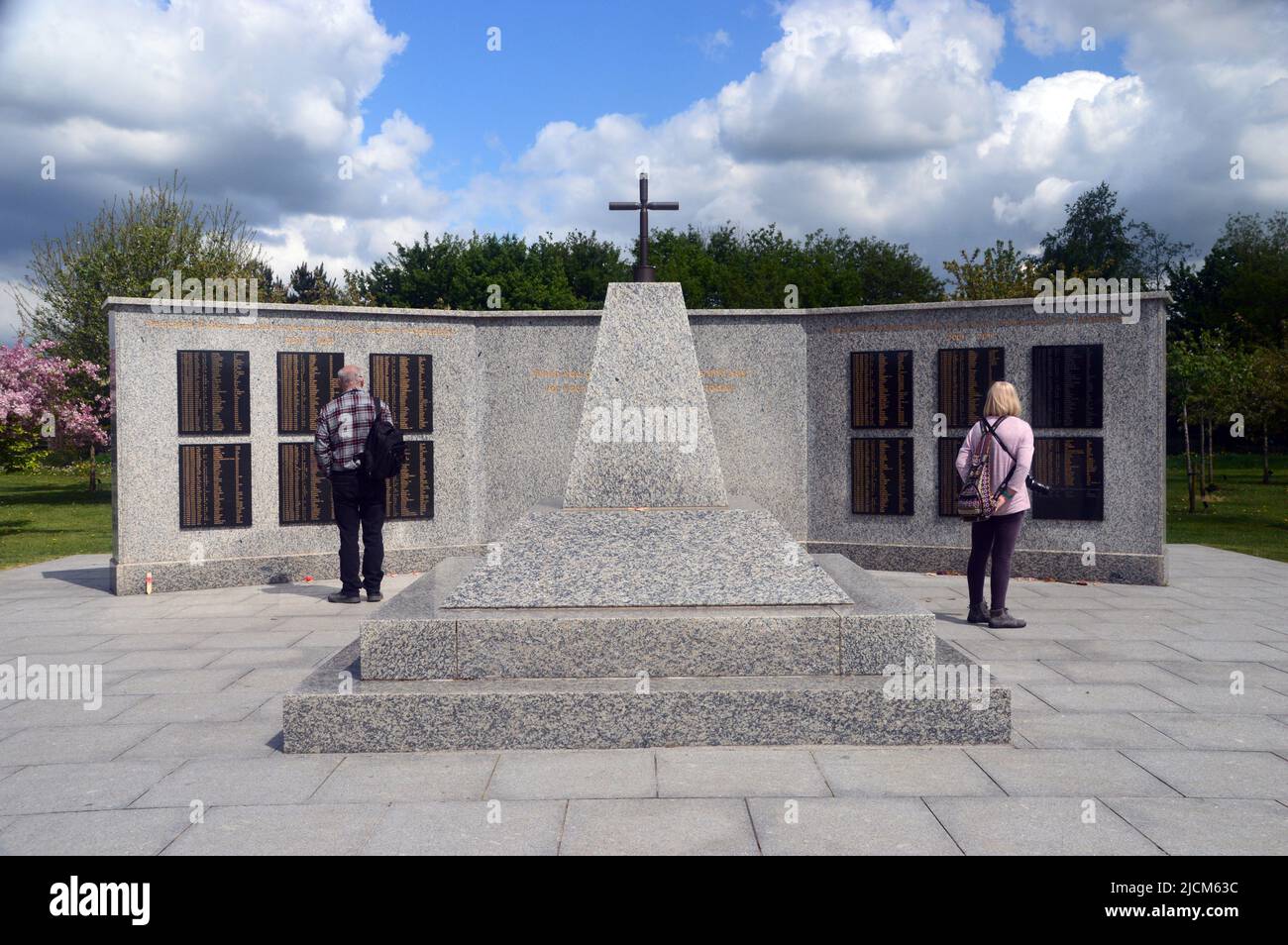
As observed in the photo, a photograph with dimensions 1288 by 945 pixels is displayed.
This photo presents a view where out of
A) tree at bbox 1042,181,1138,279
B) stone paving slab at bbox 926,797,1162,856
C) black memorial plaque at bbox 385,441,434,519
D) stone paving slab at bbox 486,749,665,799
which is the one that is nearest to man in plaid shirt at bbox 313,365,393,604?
black memorial plaque at bbox 385,441,434,519

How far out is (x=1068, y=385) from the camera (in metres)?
10.3

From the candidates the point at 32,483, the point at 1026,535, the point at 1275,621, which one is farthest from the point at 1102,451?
the point at 32,483

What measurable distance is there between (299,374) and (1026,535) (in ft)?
27.3

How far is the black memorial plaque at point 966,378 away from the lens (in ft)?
35.0

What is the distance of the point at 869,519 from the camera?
11305 millimetres

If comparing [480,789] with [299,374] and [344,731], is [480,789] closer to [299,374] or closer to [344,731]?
[344,731]

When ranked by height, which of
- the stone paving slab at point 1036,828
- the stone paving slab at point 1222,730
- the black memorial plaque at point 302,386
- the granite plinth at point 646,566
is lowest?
the stone paving slab at point 1222,730

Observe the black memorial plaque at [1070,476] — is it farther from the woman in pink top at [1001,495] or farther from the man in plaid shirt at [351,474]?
the man in plaid shirt at [351,474]

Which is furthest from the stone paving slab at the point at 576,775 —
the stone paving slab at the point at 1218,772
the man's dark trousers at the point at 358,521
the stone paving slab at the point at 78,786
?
the man's dark trousers at the point at 358,521

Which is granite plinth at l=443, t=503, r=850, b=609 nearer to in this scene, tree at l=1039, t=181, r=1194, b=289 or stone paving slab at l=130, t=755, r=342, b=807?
stone paving slab at l=130, t=755, r=342, b=807

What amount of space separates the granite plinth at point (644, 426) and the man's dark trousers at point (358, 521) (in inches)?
Answer: 138

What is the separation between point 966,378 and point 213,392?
8304 millimetres

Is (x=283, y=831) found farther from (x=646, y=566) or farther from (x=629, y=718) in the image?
(x=646, y=566)

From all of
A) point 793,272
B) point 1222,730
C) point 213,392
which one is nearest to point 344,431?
point 213,392
